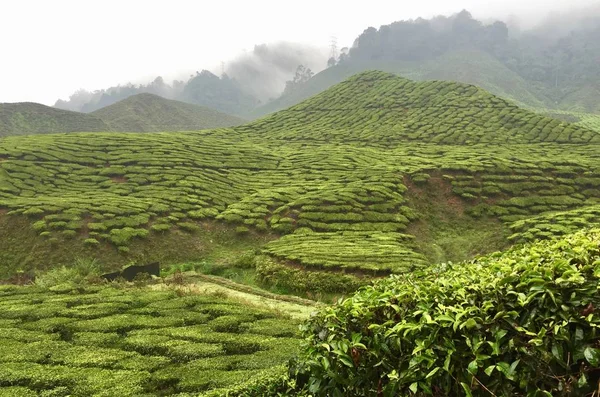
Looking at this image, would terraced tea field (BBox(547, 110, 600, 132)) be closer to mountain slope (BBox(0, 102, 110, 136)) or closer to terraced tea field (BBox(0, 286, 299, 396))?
terraced tea field (BBox(0, 286, 299, 396))

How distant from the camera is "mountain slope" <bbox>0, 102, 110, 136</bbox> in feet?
463

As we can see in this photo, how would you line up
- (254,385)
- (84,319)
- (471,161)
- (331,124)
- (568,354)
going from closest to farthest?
1. (568,354)
2. (254,385)
3. (84,319)
4. (471,161)
5. (331,124)

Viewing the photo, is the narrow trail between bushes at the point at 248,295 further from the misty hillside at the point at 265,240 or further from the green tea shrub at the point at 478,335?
the green tea shrub at the point at 478,335

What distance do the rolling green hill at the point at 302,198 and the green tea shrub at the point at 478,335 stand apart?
18.8 metres

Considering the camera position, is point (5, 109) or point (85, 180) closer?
point (85, 180)

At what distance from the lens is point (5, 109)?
150 metres

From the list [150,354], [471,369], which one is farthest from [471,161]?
[471,369]

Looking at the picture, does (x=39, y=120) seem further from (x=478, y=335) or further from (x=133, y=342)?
(x=478, y=335)

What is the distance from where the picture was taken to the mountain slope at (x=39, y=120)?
141250 millimetres

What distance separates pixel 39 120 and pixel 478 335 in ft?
605

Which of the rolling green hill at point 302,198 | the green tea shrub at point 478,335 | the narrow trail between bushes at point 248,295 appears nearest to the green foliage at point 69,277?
the rolling green hill at point 302,198

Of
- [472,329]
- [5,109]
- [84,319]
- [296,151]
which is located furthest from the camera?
[5,109]

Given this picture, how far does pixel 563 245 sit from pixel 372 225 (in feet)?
107

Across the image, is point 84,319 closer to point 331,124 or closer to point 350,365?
point 350,365
